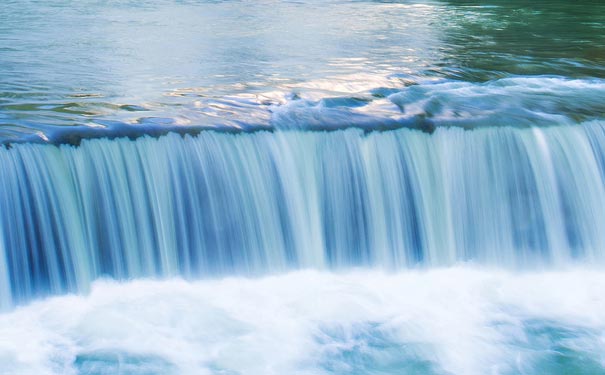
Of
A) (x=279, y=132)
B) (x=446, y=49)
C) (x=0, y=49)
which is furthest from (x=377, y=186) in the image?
(x=0, y=49)

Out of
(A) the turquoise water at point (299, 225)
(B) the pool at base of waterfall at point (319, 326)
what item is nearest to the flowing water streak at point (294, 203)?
(A) the turquoise water at point (299, 225)

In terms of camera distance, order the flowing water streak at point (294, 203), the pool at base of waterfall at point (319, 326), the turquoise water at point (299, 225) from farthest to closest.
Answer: the flowing water streak at point (294, 203), the turquoise water at point (299, 225), the pool at base of waterfall at point (319, 326)

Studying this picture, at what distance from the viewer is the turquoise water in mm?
6094

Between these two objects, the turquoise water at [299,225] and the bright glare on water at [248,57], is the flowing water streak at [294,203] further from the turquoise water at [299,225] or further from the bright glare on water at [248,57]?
the bright glare on water at [248,57]

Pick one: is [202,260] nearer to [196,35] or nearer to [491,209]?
[491,209]

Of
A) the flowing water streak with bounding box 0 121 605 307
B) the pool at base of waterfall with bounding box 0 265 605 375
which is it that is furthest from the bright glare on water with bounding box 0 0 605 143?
the pool at base of waterfall with bounding box 0 265 605 375

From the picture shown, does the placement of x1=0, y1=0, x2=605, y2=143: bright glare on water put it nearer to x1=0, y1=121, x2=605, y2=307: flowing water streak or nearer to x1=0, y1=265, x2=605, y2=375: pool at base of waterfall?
Result: x1=0, y1=121, x2=605, y2=307: flowing water streak

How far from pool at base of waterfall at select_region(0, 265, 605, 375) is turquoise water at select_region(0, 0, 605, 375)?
2 centimetres

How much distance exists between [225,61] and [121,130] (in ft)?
11.5

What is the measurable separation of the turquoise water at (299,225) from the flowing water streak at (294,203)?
0.02 m

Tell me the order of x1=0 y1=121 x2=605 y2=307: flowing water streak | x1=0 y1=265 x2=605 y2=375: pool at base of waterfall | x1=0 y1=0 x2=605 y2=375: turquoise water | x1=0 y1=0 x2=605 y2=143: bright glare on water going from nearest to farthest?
x1=0 y1=265 x2=605 y2=375: pool at base of waterfall, x1=0 y1=0 x2=605 y2=375: turquoise water, x1=0 y1=121 x2=605 y2=307: flowing water streak, x1=0 y1=0 x2=605 y2=143: bright glare on water

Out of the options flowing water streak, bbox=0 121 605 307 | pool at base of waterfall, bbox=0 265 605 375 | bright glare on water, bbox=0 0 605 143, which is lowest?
pool at base of waterfall, bbox=0 265 605 375

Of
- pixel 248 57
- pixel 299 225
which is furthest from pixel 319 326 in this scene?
pixel 248 57

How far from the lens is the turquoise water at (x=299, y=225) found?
6.09 metres
